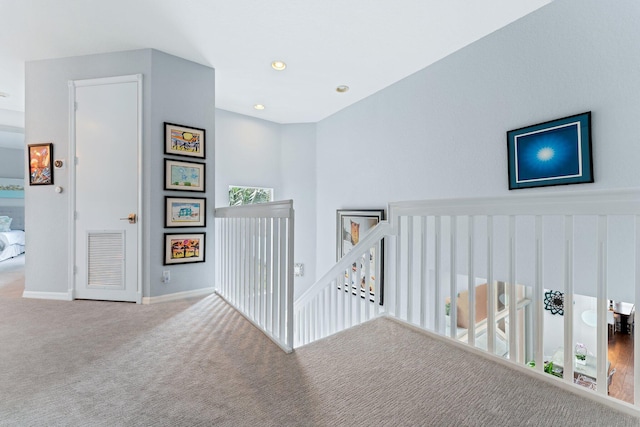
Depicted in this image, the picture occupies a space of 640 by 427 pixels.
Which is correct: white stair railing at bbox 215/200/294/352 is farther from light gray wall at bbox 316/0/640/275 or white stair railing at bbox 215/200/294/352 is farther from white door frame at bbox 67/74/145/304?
light gray wall at bbox 316/0/640/275

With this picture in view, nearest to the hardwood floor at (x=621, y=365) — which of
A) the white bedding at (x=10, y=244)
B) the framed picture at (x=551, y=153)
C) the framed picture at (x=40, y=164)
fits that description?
the framed picture at (x=551, y=153)

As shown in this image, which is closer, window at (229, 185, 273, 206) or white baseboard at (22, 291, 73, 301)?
white baseboard at (22, 291, 73, 301)

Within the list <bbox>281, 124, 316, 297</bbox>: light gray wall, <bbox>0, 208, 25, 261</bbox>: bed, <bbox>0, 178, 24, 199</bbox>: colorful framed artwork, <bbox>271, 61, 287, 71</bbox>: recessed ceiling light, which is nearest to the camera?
<bbox>271, 61, 287, 71</bbox>: recessed ceiling light

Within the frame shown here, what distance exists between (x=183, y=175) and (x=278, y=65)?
1.59 m

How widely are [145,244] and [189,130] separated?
1.27 m

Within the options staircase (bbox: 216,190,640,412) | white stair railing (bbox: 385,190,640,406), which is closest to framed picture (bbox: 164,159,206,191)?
staircase (bbox: 216,190,640,412)

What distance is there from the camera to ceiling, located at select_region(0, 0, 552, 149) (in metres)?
2.33

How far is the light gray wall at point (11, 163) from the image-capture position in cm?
650

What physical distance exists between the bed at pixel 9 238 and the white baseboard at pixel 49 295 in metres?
3.33

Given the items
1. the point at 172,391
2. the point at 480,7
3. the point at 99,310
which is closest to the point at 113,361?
the point at 172,391

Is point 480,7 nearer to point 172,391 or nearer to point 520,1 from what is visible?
point 520,1

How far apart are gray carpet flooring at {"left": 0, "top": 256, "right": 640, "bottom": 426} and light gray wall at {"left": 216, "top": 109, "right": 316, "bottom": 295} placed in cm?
307

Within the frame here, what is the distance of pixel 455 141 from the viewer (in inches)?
116

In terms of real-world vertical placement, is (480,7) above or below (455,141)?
above
